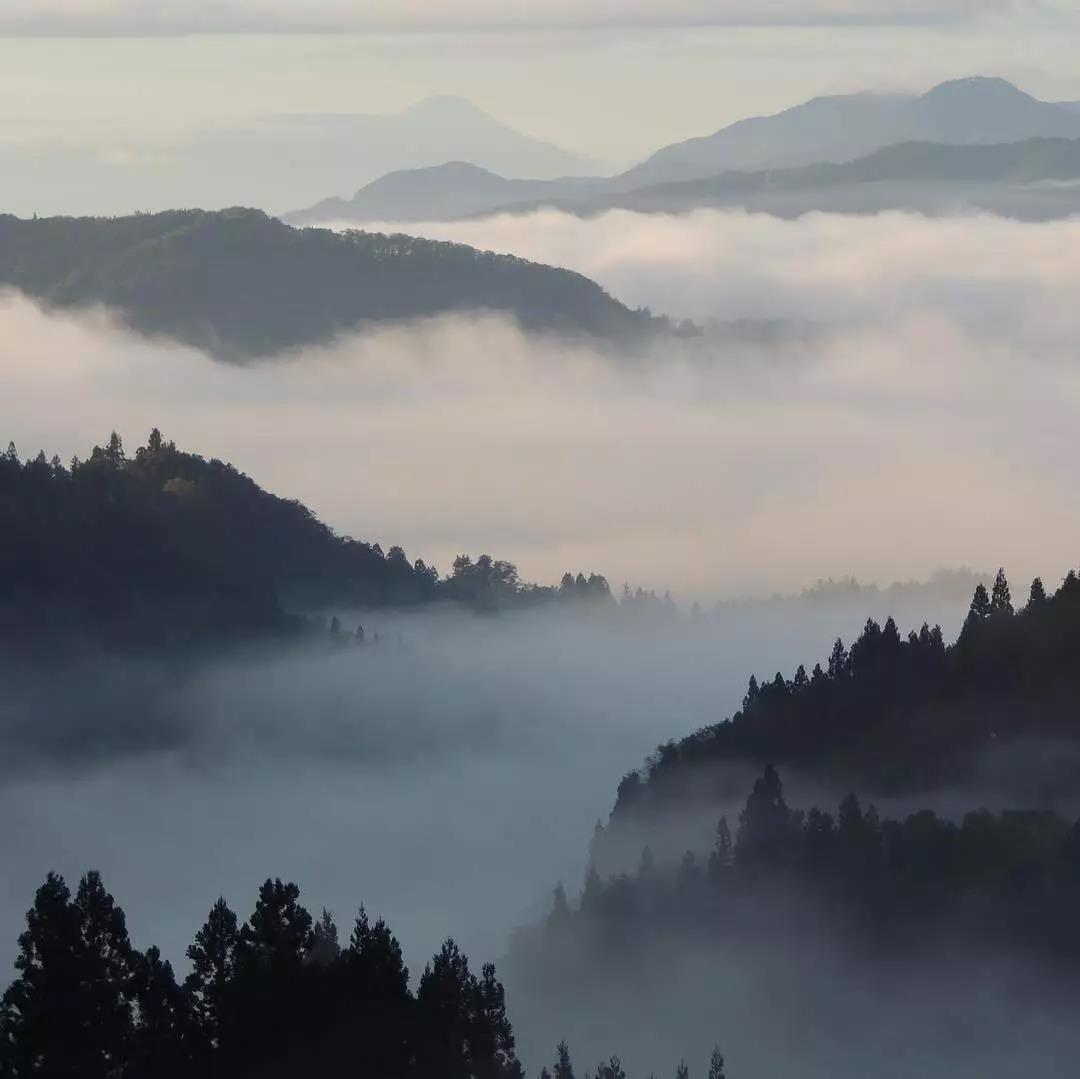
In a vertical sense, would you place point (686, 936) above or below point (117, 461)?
below

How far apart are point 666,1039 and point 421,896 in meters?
59.0

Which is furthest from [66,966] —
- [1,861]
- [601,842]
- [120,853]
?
[120,853]

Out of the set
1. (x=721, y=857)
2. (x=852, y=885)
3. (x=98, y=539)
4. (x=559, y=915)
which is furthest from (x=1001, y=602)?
(x=98, y=539)

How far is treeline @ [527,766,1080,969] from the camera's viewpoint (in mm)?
102000

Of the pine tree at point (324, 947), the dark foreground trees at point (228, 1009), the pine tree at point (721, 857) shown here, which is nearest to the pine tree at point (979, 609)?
the pine tree at point (721, 857)

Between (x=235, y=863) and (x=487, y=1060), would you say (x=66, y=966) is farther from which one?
(x=235, y=863)

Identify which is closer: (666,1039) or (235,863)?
(666,1039)

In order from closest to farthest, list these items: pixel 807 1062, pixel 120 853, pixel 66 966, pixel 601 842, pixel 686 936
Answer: pixel 66 966
pixel 807 1062
pixel 686 936
pixel 601 842
pixel 120 853

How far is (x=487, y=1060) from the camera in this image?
2301 inches

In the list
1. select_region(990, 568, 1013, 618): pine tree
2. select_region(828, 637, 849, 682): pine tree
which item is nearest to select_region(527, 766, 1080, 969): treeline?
select_region(828, 637, 849, 682): pine tree

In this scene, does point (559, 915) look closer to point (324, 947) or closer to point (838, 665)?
point (838, 665)

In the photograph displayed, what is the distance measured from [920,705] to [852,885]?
50.4 feet

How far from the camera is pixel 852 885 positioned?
109m

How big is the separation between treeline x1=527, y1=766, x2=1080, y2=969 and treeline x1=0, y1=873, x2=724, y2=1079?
48211 millimetres
